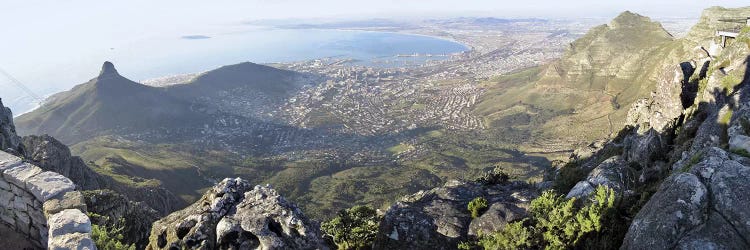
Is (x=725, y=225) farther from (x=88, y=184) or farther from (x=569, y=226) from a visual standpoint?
(x=88, y=184)

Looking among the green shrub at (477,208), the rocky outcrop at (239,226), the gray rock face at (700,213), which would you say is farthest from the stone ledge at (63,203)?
the gray rock face at (700,213)

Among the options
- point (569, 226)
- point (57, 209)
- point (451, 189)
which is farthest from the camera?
point (451, 189)

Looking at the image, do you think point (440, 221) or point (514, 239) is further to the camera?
point (440, 221)

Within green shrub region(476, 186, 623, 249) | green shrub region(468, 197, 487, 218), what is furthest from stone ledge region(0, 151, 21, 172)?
green shrub region(468, 197, 487, 218)

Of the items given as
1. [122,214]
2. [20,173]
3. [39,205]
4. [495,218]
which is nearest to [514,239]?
[495,218]

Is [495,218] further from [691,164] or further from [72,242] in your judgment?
[72,242]

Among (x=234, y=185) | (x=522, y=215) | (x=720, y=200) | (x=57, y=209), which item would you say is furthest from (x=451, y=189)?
(x=57, y=209)
